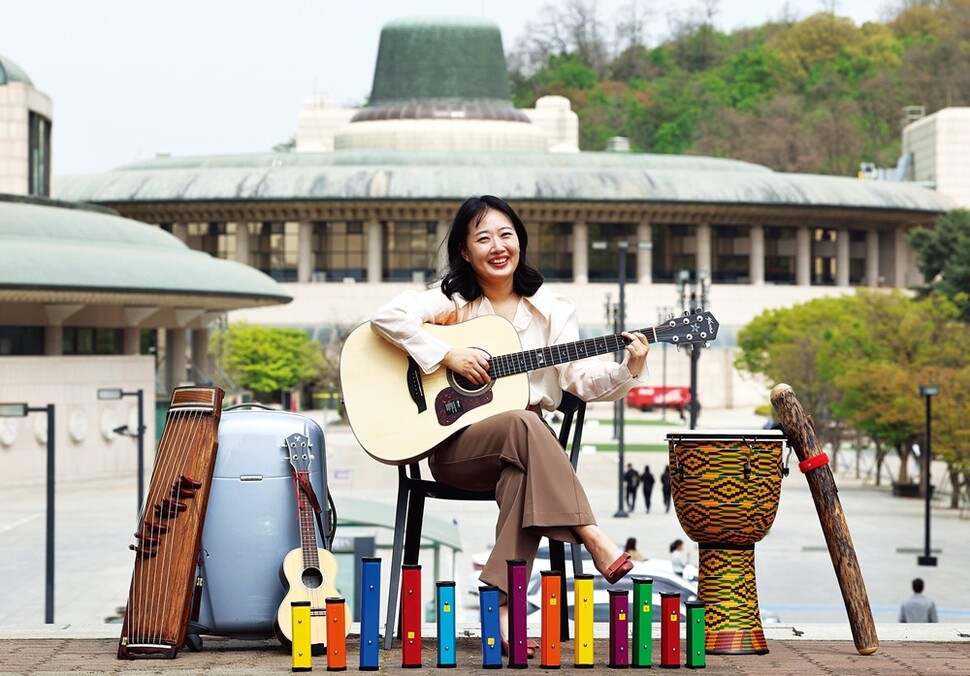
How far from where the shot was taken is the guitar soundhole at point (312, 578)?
704 centimetres

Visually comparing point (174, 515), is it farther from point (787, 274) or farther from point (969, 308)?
point (787, 274)

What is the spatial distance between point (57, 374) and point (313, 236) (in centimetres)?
5088

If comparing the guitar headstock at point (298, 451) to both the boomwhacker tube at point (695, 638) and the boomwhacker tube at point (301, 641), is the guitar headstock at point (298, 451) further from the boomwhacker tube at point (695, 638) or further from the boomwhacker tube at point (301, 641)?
the boomwhacker tube at point (695, 638)

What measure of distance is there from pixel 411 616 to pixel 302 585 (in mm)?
731

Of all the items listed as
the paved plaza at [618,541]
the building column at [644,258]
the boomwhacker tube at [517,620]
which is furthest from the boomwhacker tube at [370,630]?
the building column at [644,258]

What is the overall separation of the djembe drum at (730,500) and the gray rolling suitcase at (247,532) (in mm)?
1711

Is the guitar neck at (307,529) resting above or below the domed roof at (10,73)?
below

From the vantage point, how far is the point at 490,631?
6.34 metres

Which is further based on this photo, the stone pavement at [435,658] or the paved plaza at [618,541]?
the paved plaza at [618,541]

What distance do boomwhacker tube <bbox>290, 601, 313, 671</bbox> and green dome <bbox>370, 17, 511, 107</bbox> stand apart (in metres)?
92.5

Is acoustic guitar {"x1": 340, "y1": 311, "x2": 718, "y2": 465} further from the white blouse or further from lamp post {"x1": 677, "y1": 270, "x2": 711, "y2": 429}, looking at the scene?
lamp post {"x1": 677, "y1": 270, "x2": 711, "y2": 429}

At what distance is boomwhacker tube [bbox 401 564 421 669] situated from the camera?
6.38 meters

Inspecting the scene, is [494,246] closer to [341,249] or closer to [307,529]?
[307,529]

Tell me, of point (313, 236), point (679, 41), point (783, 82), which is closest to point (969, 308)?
point (313, 236)
